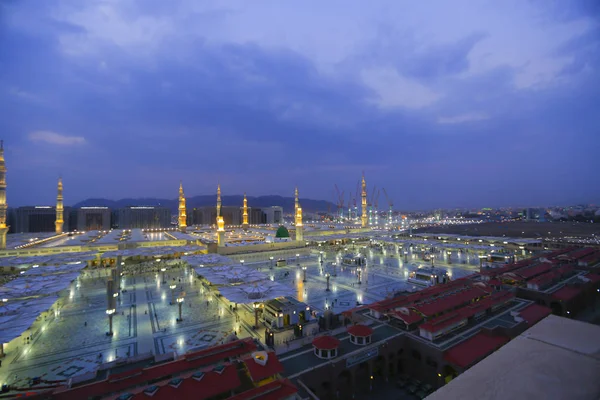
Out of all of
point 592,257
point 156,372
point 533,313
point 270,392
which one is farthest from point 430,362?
point 592,257

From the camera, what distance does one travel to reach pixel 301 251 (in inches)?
1740

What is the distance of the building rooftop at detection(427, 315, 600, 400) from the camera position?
6.76 ft

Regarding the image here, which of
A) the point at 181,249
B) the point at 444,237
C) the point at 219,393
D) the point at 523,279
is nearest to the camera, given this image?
the point at 219,393

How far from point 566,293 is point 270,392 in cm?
2212

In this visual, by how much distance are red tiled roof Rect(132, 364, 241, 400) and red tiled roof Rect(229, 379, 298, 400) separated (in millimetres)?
611

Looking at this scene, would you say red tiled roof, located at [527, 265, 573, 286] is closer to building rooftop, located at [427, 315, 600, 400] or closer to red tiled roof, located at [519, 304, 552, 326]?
red tiled roof, located at [519, 304, 552, 326]

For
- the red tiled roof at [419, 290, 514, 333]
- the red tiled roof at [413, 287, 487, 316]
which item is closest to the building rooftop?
the red tiled roof at [419, 290, 514, 333]

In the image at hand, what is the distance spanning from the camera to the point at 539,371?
237 cm

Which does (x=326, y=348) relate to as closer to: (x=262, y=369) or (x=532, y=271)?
(x=262, y=369)

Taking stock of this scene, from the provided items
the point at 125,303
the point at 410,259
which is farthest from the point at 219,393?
the point at 410,259

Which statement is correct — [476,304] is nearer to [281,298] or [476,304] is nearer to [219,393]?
[281,298]

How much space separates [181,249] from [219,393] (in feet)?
100

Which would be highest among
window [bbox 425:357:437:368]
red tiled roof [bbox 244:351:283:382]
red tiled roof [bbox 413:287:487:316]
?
red tiled roof [bbox 413:287:487:316]

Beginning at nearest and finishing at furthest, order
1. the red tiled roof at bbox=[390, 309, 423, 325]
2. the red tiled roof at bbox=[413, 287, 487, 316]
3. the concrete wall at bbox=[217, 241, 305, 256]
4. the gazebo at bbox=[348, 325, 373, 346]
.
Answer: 1. the gazebo at bbox=[348, 325, 373, 346]
2. the red tiled roof at bbox=[390, 309, 423, 325]
3. the red tiled roof at bbox=[413, 287, 487, 316]
4. the concrete wall at bbox=[217, 241, 305, 256]
